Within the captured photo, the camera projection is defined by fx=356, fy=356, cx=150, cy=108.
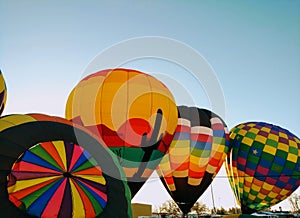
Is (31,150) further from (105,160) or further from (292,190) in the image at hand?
(292,190)

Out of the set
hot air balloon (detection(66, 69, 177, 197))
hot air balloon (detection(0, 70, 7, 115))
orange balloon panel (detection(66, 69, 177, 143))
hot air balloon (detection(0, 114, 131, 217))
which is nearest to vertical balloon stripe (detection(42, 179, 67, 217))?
hot air balloon (detection(0, 114, 131, 217))

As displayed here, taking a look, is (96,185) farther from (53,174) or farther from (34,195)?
(34,195)

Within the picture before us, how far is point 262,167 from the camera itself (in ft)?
38.5

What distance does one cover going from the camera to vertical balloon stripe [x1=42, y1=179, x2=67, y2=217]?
3.80 metres

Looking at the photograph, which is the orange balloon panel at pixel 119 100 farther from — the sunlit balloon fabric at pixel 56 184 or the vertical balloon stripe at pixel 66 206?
the vertical balloon stripe at pixel 66 206

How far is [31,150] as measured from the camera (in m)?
4.12

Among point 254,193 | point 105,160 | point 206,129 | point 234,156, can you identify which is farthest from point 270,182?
point 105,160

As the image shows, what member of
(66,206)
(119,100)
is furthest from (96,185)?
(119,100)

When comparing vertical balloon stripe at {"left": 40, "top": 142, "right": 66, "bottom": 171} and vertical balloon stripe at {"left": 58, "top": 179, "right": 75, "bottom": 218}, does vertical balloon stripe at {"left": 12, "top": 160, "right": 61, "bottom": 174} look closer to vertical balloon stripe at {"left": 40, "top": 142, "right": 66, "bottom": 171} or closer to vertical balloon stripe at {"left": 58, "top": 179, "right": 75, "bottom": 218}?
vertical balloon stripe at {"left": 40, "top": 142, "right": 66, "bottom": 171}

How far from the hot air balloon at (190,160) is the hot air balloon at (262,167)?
3.10 ft

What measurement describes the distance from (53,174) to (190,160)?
7.31 meters

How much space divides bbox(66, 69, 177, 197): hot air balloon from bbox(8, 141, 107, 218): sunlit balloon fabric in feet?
9.56

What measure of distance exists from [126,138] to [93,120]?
816 millimetres

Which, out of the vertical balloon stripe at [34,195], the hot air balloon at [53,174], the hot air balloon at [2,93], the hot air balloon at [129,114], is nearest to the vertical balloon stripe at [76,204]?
the hot air balloon at [53,174]
